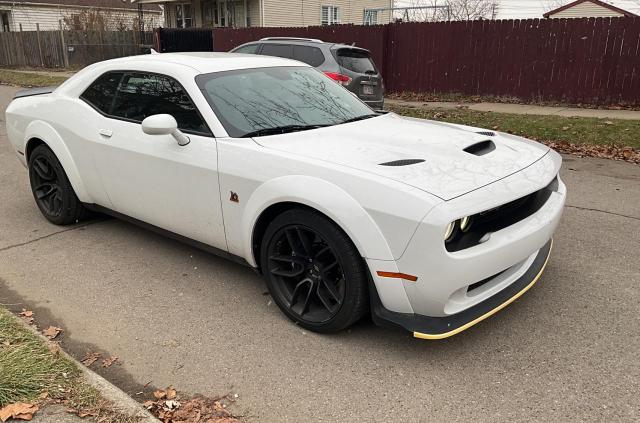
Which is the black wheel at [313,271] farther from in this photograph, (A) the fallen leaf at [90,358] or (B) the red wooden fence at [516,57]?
(B) the red wooden fence at [516,57]

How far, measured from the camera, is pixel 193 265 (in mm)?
4457

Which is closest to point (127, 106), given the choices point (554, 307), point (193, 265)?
point (193, 265)

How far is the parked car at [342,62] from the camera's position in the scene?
10539 mm

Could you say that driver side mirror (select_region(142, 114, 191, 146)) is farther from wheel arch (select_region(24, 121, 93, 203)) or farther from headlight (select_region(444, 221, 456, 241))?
headlight (select_region(444, 221, 456, 241))

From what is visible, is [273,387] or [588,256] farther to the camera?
[588,256]

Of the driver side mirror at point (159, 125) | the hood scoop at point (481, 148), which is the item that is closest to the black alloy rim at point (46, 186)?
the driver side mirror at point (159, 125)

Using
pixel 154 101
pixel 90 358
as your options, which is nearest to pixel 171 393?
pixel 90 358

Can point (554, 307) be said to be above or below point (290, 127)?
below

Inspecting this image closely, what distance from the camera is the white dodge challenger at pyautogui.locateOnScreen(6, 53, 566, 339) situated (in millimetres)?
2877

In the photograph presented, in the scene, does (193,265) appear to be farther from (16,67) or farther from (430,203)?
(16,67)

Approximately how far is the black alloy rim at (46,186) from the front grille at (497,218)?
3.83 metres

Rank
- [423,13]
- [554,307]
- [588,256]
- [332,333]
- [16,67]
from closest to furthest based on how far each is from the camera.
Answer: [332,333], [554,307], [588,256], [16,67], [423,13]

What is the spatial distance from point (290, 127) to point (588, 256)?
2.57 m

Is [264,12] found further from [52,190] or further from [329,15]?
[52,190]
